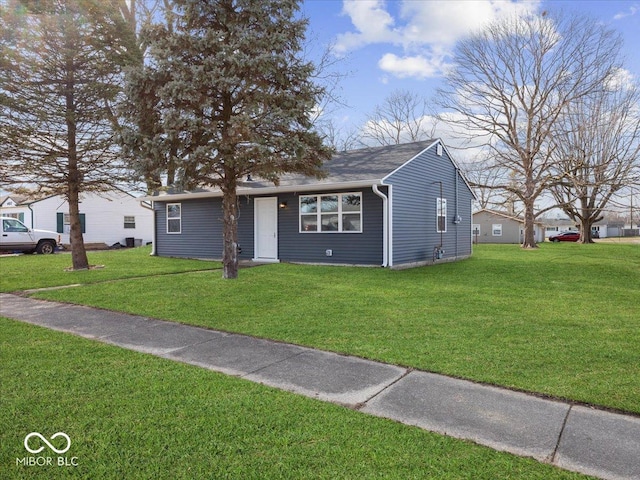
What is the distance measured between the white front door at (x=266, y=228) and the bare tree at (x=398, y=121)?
21.2m

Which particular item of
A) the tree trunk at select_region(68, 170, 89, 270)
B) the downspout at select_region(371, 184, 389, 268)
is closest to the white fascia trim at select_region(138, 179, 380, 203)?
the downspout at select_region(371, 184, 389, 268)

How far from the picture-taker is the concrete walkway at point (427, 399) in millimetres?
2525

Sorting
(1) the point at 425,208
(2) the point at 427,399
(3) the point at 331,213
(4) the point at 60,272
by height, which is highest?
(1) the point at 425,208

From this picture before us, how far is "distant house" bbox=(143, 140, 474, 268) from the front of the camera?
1209cm

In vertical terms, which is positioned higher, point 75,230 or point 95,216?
point 95,216

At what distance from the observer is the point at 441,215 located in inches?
588

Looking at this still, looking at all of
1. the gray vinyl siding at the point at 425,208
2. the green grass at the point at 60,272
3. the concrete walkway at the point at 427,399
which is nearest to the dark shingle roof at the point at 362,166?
the gray vinyl siding at the point at 425,208

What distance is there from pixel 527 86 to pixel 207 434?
29.0 meters

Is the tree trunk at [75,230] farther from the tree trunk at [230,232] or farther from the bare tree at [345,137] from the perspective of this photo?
the bare tree at [345,137]

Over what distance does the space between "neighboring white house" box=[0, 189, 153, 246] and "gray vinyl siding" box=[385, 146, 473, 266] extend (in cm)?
1564

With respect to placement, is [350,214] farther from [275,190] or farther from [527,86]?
[527,86]

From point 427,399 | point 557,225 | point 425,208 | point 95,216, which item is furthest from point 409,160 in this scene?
point 557,225

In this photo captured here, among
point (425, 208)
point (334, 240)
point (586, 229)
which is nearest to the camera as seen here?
point (334, 240)

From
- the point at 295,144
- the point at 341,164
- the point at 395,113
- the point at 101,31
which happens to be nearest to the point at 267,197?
the point at 341,164
